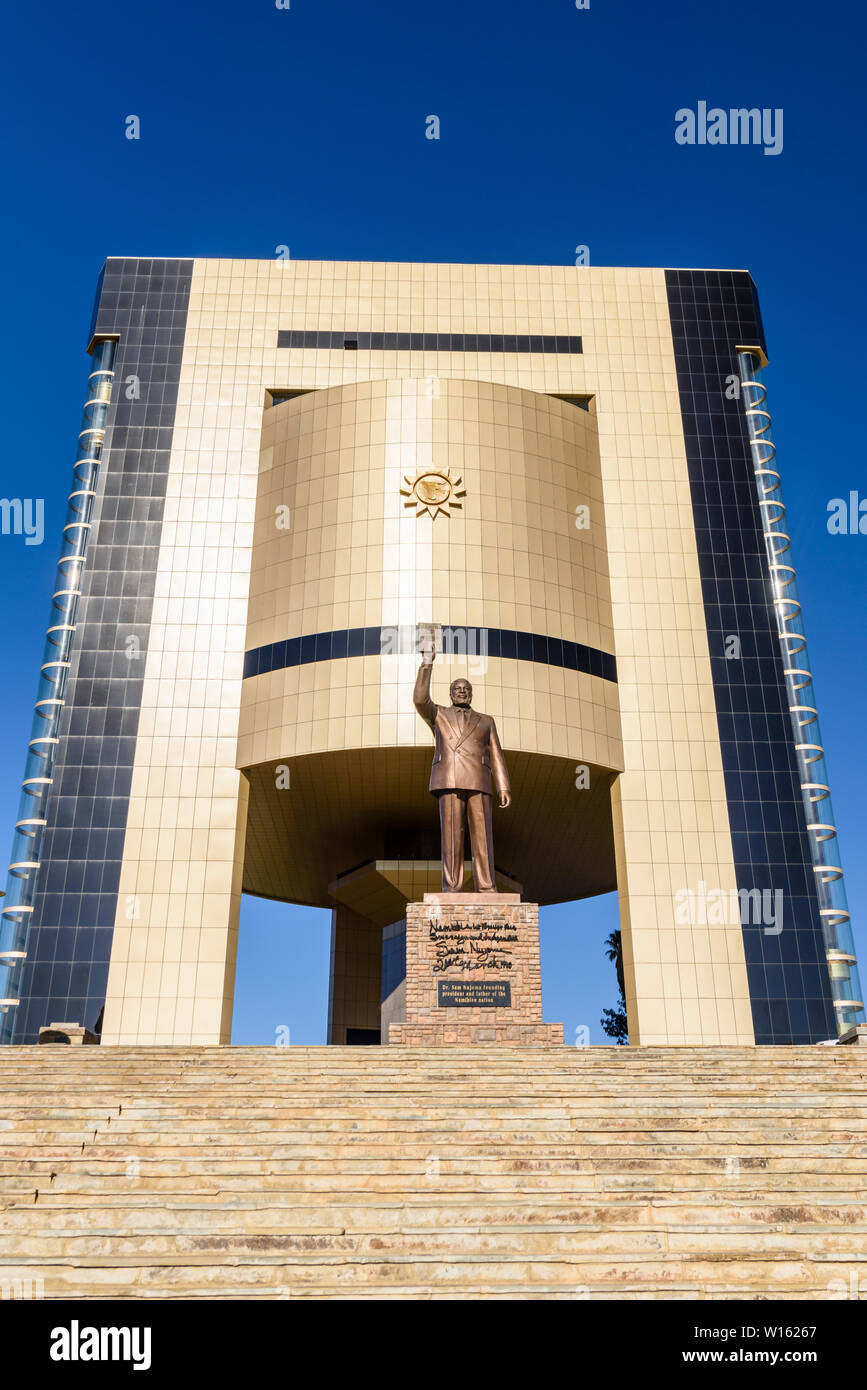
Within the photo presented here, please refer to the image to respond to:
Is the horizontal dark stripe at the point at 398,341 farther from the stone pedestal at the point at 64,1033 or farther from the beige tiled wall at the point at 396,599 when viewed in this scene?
the stone pedestal at the point at 64,1033

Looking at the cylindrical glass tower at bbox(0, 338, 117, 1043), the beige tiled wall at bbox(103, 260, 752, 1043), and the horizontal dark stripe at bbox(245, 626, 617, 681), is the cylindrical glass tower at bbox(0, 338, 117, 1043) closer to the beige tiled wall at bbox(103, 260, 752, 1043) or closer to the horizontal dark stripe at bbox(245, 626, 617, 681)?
the beige tiled wall at bbox(103, 260, 752, 1043)

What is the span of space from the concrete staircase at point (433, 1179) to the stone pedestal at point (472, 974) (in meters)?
4.48

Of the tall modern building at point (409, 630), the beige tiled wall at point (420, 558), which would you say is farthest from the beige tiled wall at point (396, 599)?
the beige tiled wall at point (420, 558)

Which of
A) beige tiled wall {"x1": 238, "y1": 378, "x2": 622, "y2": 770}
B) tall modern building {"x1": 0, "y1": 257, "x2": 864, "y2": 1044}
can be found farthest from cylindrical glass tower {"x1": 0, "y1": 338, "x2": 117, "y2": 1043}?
beige tiled wall {"x1": 238, "y1": 378, "x2": 622, "y2": 770}

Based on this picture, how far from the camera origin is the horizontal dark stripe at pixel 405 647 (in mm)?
27797

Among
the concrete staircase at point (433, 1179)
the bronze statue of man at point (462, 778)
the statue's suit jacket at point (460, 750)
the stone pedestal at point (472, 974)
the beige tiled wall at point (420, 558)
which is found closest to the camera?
the concrete staircase at point (433, 1179)

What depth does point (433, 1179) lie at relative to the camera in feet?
34.9

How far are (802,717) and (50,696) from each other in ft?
68.9

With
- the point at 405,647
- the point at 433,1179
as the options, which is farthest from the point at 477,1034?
the point at 405,647

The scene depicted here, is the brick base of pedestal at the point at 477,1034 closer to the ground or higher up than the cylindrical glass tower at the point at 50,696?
closer to the ground

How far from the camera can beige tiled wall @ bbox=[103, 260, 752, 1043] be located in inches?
1028
